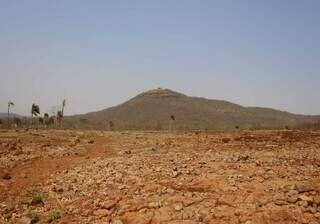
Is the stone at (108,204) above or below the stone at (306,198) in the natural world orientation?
below

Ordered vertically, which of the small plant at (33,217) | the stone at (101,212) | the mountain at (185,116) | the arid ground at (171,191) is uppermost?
the mountain at (185,116)

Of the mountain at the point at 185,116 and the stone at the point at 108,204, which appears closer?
the stone at the point at 108,204

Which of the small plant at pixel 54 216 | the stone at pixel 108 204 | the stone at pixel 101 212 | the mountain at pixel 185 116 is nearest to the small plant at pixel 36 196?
the small plant at pixel 54 216

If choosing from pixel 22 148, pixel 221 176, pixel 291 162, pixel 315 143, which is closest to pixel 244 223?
pixel 221 176

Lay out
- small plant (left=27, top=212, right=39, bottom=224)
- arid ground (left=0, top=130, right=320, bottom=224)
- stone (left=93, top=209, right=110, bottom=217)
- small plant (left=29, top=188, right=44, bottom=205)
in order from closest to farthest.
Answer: arid ground (left=0, top=130, right=320, bottom=224) < stone (left=93, top=209, right=110, bottom=217) < small plant (left=27, top=212, right=39, bottom=224) < small plant (left=29, top=188, right=44, bottom=205)

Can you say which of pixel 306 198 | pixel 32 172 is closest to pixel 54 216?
pixel 32 172

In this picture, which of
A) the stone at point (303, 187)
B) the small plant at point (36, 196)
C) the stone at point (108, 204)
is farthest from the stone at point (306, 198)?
the small plant at point (36, 196)

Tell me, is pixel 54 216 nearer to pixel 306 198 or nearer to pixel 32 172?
pixel 32 172

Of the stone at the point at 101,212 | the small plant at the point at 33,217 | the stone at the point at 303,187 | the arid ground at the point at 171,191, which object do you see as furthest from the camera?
the small plant at the point at 33,217

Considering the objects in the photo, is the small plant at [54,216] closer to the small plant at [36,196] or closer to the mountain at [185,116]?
the small plant at [36,196]

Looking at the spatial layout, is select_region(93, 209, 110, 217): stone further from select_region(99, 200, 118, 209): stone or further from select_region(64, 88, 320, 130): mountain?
select_region(64, 88, 320, 130): mountain

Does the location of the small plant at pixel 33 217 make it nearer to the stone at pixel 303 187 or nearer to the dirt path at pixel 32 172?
the dirt path at pixel 32 172

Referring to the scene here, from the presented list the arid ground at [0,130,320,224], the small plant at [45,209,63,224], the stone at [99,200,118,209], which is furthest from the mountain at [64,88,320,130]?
the small plant at [45,209,63,224]

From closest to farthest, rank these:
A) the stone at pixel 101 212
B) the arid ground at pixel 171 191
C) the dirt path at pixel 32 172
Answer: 1. the arid ground at pixel 171 191
2. the stone at pixel 101 212
3. the dirt path at pixel 32 172
